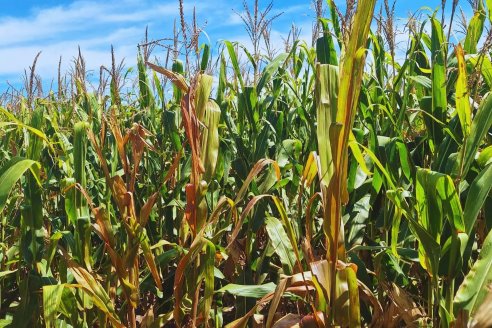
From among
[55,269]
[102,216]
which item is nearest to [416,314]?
[102,216]

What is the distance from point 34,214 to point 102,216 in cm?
35

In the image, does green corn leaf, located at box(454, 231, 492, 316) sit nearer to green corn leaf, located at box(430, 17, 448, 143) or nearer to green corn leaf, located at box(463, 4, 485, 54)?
green corn leaf, located at box(430, 17, 448, 143)

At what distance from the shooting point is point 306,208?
5.86 ft

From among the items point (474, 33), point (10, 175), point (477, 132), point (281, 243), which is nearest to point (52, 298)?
point (10, 175)

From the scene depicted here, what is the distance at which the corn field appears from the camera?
4.55ft

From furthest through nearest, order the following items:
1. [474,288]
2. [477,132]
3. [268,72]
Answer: [268,72]
[477,132]
[474,288]

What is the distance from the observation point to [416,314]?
5.56ft

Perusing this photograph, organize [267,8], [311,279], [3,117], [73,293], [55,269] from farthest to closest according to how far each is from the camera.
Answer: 1. [3,117]
2. [267,8]
3. [55,269]
4. [73,293]
5. [311,279]

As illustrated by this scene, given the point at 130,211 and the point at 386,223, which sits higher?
the point at 130,211

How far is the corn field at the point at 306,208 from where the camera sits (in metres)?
1.39

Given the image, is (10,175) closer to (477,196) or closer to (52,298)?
(52,298)

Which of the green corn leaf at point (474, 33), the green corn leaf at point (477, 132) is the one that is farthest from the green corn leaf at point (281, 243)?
the green corn leaf at point (474, 33)

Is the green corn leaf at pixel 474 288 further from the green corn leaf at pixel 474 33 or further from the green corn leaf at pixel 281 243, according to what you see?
the green corn leaf at pixel 474 33

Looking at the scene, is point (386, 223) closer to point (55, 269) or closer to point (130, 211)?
point (130, 211)
